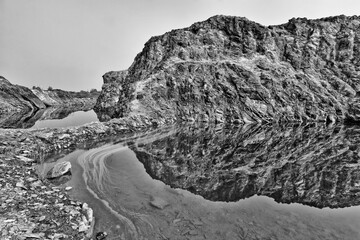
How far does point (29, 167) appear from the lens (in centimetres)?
1134

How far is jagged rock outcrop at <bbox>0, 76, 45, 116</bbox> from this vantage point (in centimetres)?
6162

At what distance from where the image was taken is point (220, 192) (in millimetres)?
10109

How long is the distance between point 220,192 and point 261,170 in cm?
446

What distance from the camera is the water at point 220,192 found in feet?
23.7

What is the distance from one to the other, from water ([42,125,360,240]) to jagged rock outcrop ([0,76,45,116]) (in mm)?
61217

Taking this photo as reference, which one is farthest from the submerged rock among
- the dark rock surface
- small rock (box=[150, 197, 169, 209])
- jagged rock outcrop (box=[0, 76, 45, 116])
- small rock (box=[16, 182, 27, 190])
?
jagged rock outcrop (box=[0, 76, 45, 116])

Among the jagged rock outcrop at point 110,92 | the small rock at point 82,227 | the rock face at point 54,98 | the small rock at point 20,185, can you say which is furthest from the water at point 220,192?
the rock face at point 54,98

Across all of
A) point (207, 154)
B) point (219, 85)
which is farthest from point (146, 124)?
point (219, 85)

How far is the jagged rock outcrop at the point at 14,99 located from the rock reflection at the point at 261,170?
198 feet

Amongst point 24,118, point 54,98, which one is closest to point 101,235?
point 24,118

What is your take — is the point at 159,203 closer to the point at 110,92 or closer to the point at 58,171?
the point at 58,171

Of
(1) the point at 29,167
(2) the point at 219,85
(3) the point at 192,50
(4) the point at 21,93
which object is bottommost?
(1) the point at 29,167

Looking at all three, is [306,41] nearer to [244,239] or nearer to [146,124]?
[146,124]

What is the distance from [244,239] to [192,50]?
50.0 m
